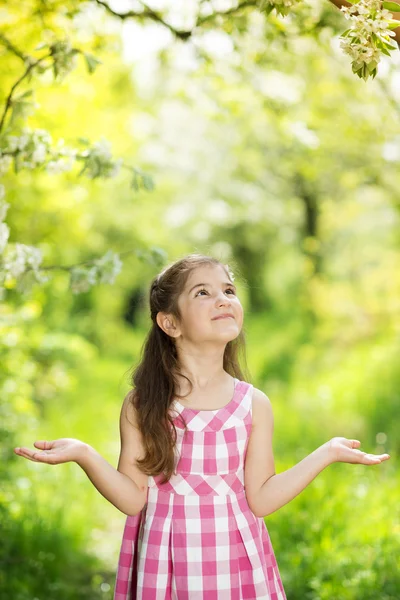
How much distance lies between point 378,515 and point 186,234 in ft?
39.9

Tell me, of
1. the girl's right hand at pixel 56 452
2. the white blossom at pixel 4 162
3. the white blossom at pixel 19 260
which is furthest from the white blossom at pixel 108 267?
the girl's right hand at pixel 56 452

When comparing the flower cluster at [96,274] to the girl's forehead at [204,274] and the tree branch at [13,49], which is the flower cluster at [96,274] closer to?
the girl's forehead at [204,274]

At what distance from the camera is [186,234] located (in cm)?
1628

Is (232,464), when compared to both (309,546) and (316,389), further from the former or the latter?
(316,389)

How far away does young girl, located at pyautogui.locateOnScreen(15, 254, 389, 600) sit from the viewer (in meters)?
2.21

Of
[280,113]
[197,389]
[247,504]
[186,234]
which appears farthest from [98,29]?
[186,234]

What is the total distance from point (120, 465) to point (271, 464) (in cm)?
45

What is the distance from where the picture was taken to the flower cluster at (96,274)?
2.86m

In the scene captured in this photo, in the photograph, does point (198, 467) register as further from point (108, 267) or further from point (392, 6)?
point (392, 6)

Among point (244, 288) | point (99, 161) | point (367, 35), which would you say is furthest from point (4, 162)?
point (244, 288)

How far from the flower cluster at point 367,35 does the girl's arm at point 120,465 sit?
1176 millimetres

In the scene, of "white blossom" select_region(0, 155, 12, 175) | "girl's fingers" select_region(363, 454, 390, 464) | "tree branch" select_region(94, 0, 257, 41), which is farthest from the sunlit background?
"girl's fingers" select_region(363, 454, 390, 464)

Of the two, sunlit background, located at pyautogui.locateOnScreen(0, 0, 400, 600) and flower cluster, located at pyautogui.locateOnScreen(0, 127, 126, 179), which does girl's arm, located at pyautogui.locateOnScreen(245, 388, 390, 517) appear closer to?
sunlit background, located at pyautogui.locateOnScreen(0, 0, 400, 600)

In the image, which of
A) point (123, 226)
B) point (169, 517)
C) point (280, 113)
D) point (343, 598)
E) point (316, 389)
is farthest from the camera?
point (123, 226)
